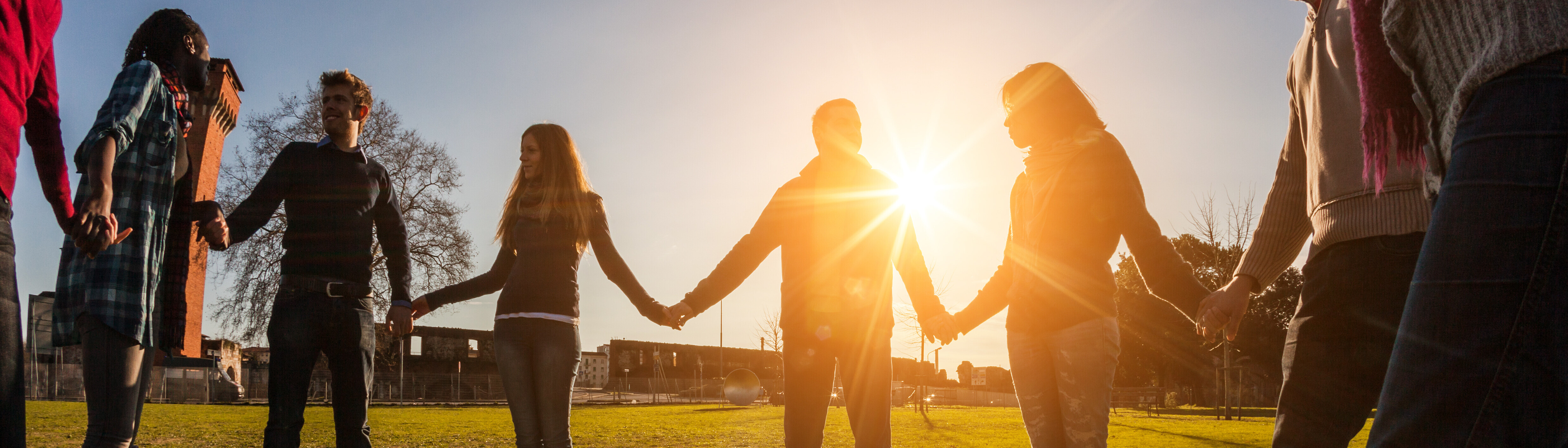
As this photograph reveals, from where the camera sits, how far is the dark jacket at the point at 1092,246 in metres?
3.05

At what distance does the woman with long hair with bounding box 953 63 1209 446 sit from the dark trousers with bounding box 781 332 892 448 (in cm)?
69

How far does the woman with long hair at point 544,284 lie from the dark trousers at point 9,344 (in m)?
2.06

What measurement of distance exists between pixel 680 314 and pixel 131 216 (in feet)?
7.40

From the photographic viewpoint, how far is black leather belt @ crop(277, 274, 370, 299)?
3.85 meters

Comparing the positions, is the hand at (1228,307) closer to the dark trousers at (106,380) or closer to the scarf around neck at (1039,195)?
the scarf around neck at (1039,195)

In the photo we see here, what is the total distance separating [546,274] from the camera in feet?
13.7

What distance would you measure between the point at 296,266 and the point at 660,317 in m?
1.75

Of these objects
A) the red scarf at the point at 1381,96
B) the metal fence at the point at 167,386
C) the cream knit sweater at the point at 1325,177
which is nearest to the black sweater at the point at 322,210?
the cream knit sweater at the point at 1325,177

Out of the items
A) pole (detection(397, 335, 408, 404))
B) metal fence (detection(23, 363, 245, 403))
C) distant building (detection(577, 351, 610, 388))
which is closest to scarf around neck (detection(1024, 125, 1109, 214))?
pole (detection(397, 335, 408, 404))

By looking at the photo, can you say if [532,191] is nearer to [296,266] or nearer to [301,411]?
[296,266]

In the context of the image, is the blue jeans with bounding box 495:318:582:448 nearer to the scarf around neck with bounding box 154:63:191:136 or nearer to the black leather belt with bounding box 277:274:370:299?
the black leather belt with bounding box 277:274:370:299

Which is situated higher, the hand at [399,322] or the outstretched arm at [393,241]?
the outstretched arm at [393,241]

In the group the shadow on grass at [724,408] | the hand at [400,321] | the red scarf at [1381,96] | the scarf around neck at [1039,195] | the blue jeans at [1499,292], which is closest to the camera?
the blue jeans at [1499,292]

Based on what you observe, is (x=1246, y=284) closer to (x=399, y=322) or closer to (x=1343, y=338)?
(x=1343, y=338)
